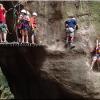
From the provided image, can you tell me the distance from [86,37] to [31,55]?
139 centimetres

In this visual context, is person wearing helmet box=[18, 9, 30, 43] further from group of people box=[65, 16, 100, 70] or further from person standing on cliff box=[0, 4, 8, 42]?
group of people box=[65, 16, 100, 70]

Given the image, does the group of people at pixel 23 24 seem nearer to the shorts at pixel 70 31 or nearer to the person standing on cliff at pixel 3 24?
the person standing on cliff at pixel 3 24

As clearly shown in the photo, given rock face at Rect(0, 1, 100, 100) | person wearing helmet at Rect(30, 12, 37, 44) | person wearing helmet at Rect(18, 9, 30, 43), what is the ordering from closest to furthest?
1. person wearing helmet at Rect(18, 9, 30, 43)
2. person wearing helmet at Rect(30, 12, 37, 44)
3. rock face at Rect(0, 1, 100, 100)

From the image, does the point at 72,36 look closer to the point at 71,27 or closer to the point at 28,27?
the point at 71,27

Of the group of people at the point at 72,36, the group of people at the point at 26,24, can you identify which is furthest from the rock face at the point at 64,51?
the group of people at the point at 26,24

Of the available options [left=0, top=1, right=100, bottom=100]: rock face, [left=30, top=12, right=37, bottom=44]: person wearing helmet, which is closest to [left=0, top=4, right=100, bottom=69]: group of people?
[left=30, top=12, right=37, bottom=44]: person wearing helmet

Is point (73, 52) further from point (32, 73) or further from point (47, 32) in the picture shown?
point (32, 73)

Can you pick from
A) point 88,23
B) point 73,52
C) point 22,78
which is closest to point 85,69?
point 73,52

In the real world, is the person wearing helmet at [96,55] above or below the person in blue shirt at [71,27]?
below

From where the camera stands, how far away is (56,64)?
862cm

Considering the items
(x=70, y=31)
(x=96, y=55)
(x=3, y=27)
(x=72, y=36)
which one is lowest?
(x=96, y=55)

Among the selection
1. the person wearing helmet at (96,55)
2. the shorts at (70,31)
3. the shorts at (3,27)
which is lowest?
the person wearing helmet at (96,55)

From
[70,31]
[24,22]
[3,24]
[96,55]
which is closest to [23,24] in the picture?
[24,22]

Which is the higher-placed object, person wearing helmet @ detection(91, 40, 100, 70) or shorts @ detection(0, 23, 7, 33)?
shorts @ detection(0, 23, 7, 33)
